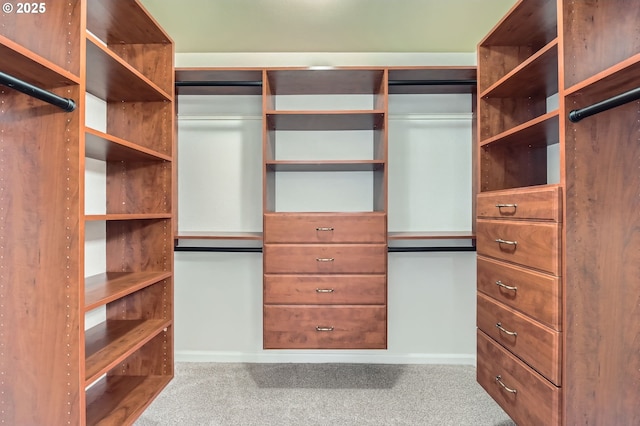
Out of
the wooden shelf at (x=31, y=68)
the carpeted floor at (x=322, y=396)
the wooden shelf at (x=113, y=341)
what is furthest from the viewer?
the carpeted floor at (x=322, y=396)

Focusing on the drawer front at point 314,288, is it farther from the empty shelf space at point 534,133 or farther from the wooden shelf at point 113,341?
the empty shelf space at point 534,133

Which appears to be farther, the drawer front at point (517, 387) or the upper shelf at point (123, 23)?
the upper shelf at point (123, 23)

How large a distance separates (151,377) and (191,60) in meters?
2.15

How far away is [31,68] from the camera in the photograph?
3.73ft

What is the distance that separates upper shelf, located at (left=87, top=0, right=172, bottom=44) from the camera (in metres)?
1.64

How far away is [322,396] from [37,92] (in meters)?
1.99

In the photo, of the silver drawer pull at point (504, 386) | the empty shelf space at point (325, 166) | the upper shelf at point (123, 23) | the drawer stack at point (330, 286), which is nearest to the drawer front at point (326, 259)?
the drawer stack at point (330, 286)

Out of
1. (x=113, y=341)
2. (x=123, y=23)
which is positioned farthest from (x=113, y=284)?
(x=123, y=23)

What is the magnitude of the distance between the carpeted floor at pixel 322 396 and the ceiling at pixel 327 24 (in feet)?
7.40

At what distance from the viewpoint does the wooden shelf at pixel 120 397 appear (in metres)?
1.67

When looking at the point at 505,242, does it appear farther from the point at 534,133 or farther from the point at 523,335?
the point at 534,133

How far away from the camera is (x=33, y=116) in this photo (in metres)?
1.27

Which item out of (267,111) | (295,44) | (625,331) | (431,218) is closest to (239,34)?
(295,44)

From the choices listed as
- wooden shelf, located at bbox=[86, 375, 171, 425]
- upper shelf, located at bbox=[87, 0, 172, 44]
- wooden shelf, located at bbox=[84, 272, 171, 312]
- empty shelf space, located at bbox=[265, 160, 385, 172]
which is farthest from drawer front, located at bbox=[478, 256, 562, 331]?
upper shelf, located at bbox=[87, 0, 172, 44]
